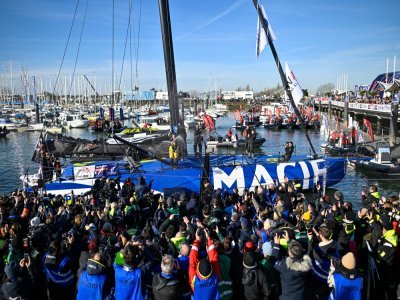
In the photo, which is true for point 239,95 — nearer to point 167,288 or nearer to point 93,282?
point 93,282

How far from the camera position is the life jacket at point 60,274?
6.03 m

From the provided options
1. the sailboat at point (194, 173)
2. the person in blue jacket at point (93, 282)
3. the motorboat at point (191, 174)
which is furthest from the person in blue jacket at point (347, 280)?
the motorboat at point (191, 174)

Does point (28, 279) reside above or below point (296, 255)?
below

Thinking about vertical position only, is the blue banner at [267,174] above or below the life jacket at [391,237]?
below

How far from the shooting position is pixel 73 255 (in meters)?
6.44

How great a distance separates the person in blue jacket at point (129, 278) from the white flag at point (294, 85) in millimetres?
10992

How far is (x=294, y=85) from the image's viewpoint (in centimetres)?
1454

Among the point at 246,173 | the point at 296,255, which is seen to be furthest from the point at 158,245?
the point at 246,173

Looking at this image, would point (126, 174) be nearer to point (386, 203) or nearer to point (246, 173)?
point (246, 173)

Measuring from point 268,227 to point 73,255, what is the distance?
3.82 m

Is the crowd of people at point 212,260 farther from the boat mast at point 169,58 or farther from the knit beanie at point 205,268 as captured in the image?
the boat mast at point 169,58

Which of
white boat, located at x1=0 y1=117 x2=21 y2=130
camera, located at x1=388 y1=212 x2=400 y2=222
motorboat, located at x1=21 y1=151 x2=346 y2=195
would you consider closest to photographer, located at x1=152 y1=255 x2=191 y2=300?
camera, located at x1=388 y1=212 x2=400 y2=222

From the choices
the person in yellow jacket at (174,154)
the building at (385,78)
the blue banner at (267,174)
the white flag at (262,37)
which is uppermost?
the building at (385,78)

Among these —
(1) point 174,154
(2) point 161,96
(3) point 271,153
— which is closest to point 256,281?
(1) point 174,154
